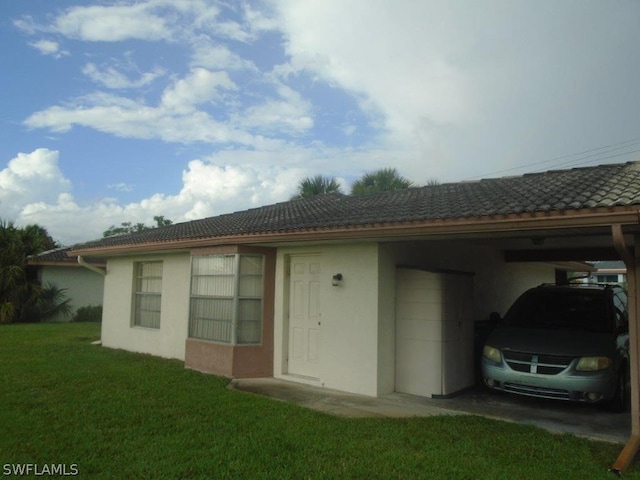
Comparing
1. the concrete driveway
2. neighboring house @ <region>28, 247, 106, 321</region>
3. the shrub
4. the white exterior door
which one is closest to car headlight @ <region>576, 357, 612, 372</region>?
the concrete driveway

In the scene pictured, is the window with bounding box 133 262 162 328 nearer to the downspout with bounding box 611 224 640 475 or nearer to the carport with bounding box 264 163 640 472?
the carport with bounding box 264 163 640 472

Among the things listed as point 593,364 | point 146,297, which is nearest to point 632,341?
point 593,364

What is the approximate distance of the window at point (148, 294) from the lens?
12727 millimetres

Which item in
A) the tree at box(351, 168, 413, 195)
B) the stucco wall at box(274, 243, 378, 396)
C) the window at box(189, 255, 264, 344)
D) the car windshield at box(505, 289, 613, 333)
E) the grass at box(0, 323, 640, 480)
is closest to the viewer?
the grass at box(0, 323, 640, 480)

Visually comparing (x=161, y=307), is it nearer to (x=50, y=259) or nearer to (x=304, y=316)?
(x=304, y=316)

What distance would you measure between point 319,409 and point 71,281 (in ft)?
66.0

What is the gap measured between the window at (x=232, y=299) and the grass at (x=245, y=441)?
157 cm

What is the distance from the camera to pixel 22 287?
22078 mm

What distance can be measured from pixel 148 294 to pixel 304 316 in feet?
17.6

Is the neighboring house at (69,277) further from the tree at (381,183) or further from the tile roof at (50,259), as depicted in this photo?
the tree at (381,183)

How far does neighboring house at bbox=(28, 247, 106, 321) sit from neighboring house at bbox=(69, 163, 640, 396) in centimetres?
1360

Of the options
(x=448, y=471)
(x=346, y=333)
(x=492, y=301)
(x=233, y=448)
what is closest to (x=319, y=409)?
(x=346, y=333)

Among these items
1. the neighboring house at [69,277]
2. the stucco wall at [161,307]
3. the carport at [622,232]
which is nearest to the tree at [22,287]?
the neighboring house at [69,277]

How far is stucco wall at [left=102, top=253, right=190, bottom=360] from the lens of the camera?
11617 millimetres
